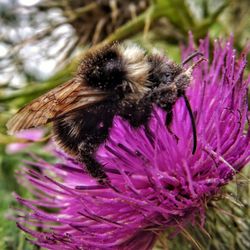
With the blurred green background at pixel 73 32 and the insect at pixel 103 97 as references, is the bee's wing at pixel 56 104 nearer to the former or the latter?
the insect at pixel 103 97

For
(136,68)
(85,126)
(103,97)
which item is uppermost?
(136,68)

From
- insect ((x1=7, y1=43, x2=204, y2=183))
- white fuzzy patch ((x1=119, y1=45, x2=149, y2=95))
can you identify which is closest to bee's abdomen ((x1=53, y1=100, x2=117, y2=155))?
insect ((x1=7, y1=43, x2=204, y2=183))

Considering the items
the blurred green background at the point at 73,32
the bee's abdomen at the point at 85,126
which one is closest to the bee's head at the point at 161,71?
the bee's abdomen at the point at 85,126

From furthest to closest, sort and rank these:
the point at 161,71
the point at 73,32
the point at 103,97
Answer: the point at 73,32
the point at 161,71
the point at 103,97

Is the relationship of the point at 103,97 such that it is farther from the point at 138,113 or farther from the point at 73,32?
the point at 73,32

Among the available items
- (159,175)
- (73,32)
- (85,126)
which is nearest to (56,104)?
(85,126)

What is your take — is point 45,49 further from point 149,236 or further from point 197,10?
point 149,236

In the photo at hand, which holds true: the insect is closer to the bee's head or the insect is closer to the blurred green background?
the bee's head
